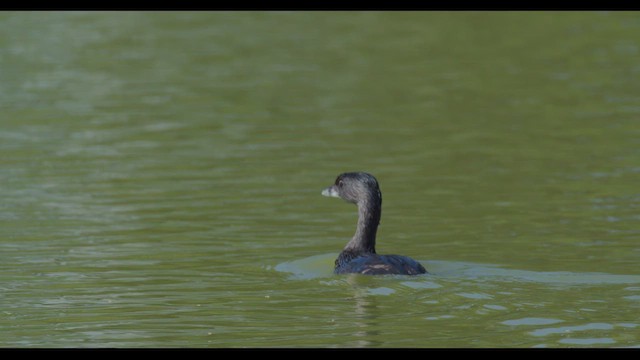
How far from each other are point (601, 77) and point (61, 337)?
19.5 meters

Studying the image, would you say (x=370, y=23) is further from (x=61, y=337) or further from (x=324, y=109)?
(x=61, y=337)

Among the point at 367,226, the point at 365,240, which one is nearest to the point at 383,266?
the point at 365,240

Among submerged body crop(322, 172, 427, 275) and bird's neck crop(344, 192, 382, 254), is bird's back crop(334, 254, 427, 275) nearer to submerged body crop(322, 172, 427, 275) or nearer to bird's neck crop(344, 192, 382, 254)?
submerged body crop(322, 172, 427, 275)

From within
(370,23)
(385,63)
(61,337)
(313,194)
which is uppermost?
(370,23)

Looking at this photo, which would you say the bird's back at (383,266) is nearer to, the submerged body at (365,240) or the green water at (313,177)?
the submerged body at (365,240)

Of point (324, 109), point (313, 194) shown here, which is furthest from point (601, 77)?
point (313, 194)

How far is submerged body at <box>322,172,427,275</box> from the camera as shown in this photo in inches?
652

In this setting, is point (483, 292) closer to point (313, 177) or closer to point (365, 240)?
point (365, 240)

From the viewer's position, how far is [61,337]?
47.1ft

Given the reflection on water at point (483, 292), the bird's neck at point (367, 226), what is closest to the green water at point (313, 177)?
the reflection on water at point (483, 292)

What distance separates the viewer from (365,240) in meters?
18.4

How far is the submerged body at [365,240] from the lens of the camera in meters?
16.6

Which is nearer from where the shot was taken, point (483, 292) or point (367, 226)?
point (483, 292)

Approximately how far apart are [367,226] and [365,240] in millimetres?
187
